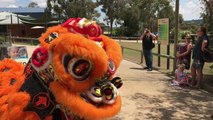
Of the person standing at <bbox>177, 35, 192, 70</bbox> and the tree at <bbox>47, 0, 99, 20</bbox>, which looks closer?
the person standing at <bbox>177, 35, 192, 70</bbox>

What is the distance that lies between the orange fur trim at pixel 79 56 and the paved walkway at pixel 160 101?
13.9 ft

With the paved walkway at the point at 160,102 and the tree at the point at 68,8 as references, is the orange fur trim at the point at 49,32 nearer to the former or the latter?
the paved walkway at the point at 160,102

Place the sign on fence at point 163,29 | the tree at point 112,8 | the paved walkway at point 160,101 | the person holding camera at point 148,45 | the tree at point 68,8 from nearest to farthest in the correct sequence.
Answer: the paved walkway at point 160,101 < the person holding camera at point 148,45 < the sign on fence at point 163,29 < the tree at point 68,8 < the tree at point 112,8

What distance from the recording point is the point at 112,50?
3.05m

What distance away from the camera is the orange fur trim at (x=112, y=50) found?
3020mm

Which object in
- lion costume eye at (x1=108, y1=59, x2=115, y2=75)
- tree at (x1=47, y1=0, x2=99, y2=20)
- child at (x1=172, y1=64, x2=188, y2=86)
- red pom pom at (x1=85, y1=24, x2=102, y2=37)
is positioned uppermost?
tree at (x1=47, y1=0, x2=99, y2=20)

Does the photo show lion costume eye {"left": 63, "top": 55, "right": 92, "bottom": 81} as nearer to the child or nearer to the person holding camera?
the child

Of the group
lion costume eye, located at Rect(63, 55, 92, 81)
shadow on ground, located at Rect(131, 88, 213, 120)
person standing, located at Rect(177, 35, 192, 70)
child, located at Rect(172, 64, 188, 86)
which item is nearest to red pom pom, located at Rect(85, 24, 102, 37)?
lion costume eye, located at Rect(63, 55, 92, 81)

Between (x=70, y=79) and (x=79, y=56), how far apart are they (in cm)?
18

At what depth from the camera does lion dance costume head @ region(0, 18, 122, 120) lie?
270 centimetres

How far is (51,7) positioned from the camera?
161 ft

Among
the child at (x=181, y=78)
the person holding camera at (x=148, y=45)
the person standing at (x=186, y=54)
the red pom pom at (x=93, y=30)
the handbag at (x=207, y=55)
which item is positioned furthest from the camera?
the person holding camera at (x=148, y=45)

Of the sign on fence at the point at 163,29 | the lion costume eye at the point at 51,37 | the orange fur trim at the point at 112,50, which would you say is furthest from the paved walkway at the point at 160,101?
the lion costume eye at the point at 51,37

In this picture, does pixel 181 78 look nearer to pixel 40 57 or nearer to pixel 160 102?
pixel 160 102
